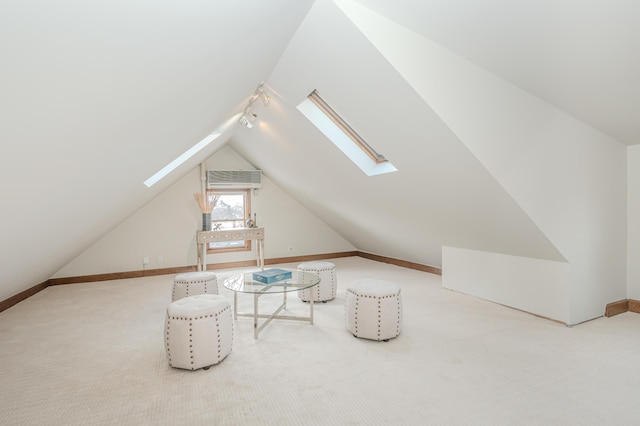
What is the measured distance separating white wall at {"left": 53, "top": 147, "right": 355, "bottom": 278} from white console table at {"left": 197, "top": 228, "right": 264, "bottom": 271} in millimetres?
308

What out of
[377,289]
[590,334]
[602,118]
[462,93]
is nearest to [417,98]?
[462,93]

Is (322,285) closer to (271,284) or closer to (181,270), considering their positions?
(271,284)

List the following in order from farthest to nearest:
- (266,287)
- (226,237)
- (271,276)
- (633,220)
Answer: (226,237), (633,220), (271,276), (266,287)

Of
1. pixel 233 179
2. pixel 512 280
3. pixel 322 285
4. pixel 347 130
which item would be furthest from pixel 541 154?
pixel 233 179

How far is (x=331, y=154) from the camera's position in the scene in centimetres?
420

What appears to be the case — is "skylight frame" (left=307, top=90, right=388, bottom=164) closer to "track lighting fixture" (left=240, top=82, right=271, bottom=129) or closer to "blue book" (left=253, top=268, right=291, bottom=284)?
"track lighting fixture" (left=240, top=82, right=271, bottom=129)

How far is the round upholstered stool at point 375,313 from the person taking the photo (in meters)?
3.00

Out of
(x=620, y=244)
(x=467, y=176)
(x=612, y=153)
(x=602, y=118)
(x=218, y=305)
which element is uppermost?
(x=602, y=118)

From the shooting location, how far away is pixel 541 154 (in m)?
2.96

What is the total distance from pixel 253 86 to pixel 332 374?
272 cm

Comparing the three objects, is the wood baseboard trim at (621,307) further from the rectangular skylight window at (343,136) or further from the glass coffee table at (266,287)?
the glass coffee table at (266,287)

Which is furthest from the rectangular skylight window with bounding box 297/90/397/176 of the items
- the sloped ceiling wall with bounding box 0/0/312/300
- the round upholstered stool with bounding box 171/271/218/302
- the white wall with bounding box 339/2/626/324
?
the round upholstered stool with bounding box 171/271/218/302

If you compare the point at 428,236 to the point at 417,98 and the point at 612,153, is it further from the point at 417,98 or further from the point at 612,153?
the point at 417,98

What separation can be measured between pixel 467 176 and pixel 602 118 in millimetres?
1319
